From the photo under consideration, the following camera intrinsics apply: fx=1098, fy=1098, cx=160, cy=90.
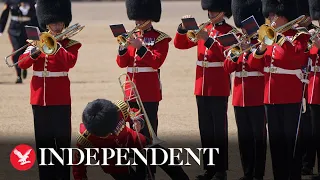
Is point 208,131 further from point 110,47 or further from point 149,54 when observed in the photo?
point 110,47

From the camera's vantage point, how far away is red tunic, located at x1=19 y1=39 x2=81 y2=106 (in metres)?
7.88

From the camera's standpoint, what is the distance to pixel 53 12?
8.14m

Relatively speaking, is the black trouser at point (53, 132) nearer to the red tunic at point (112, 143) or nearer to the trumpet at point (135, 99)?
the trumpet at point (135, 99)

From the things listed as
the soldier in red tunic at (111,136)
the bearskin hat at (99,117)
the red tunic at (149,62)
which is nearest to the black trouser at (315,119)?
the red tunic at (149,62)

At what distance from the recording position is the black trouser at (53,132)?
7.87 meters

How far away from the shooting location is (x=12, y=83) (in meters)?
14.4

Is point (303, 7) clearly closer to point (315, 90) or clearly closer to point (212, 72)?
point (315, 90)

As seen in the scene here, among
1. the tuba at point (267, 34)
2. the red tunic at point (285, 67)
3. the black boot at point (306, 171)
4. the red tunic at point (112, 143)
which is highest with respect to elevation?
the tuba at point (267, 34)

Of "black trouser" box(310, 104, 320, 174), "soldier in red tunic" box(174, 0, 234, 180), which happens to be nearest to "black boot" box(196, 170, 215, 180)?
"soldier in red tunic" box(174, 0, 234, 180)

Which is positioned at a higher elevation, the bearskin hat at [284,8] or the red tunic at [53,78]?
the bearskin hat at [284,8]

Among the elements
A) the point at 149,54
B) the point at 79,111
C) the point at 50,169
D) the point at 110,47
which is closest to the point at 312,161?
the point at 149,54

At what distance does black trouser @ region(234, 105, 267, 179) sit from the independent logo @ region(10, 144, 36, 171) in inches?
68.4

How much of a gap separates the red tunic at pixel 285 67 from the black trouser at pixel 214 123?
723 millimetres

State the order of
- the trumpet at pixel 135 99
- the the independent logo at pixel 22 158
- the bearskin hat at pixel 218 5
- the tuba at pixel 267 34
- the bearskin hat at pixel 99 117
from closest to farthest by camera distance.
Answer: the bearskin hat at pixel 99 117 → the trumpet at pixel 135 99 → the tuba at pixel 267 34 → the bearskin hat at pixel 218 5 → the the independent logo at pixel 22 158
